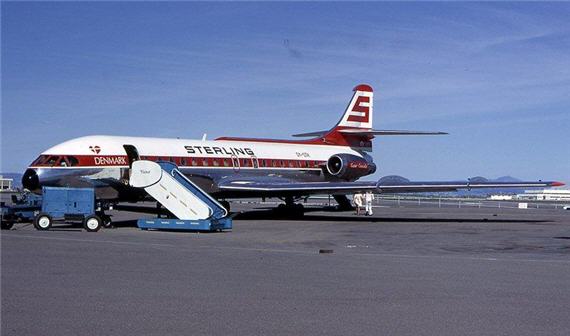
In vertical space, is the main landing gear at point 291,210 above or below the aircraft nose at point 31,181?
below

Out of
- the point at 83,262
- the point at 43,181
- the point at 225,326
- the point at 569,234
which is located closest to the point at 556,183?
the point at 569,234

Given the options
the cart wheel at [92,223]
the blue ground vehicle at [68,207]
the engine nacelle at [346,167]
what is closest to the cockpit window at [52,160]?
the blue ground vehicle at [68,207]

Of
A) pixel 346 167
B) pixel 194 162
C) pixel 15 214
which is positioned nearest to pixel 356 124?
pixel 346 167

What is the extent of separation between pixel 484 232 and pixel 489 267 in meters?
10.9

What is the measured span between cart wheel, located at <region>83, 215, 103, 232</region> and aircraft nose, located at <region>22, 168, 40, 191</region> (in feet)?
15.0

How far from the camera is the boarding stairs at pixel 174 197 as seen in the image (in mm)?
22953

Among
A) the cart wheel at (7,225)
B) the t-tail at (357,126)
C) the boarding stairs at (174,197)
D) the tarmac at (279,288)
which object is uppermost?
the t-tail at (357,126)

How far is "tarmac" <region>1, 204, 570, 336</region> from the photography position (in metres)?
7.45

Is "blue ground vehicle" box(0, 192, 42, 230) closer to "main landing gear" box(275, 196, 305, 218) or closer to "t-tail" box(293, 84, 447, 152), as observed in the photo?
"main landing gear" box(275, 196, 305, 218)

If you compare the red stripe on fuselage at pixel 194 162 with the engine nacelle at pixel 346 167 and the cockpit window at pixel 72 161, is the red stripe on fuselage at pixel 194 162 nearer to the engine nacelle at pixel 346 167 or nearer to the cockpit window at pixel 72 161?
the cockpit window at pixel 72 161

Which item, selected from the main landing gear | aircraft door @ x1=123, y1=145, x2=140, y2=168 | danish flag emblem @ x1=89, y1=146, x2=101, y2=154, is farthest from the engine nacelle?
danish flag emblem @ x1=89, y1=146, x2=101, y2=154

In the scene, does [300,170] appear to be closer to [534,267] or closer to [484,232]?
[484,232]

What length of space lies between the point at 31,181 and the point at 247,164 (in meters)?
10.5

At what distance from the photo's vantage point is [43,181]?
84.1 ft
